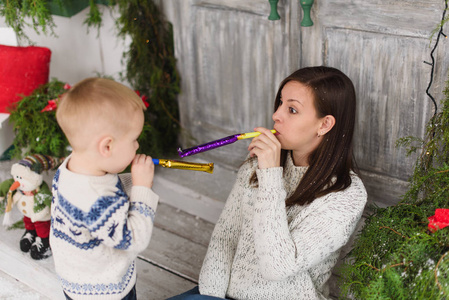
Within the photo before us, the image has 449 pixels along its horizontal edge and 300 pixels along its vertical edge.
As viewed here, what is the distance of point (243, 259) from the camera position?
1739 mm

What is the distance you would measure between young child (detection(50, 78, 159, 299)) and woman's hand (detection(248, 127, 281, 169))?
0.98 ft

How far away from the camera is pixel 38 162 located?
7.16 feet

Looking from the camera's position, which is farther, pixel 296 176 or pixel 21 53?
pixel 21 53

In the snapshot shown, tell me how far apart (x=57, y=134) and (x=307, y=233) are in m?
1.24

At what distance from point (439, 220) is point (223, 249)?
0.65 m

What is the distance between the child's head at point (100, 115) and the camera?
4.42ft

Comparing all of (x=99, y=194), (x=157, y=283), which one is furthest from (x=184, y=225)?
(x=99, y=194)

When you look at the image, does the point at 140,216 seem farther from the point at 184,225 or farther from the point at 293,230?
the point at 184,225

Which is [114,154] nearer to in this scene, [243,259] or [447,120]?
[243,259]

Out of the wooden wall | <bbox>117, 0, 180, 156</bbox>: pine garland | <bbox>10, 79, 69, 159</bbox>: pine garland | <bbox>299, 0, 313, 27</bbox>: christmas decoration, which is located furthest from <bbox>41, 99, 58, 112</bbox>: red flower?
<bbox>299, 0, 313, 27</bbox>: christmas decoration

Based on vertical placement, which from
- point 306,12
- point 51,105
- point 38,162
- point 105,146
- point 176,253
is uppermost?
point 306,12

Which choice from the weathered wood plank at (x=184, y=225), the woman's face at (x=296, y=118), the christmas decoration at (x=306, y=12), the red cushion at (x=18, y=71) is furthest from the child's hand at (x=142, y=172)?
the red cushion at (x=18, y=71)

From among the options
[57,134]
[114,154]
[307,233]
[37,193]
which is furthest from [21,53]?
[307,233]

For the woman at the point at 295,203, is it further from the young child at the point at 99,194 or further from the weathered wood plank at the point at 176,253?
the weathered wood plank at the point at 176,253
